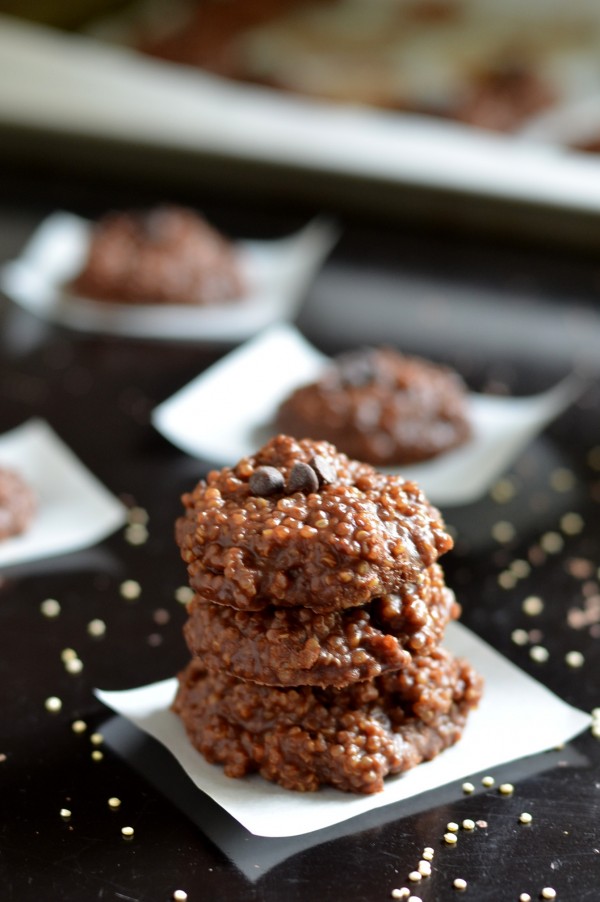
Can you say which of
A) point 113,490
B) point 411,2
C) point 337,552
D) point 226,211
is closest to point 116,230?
point 226,211

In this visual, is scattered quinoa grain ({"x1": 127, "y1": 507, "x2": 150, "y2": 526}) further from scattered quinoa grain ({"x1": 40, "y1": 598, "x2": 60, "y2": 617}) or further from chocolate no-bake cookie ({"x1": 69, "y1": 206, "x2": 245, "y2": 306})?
chocolate no-bake cookie ({"x1": 69, "y1": 206, "x2": 245, "y2": 306})

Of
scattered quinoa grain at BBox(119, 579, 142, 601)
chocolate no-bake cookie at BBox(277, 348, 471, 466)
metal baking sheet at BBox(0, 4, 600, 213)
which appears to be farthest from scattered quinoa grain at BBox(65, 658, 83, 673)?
metal baking sheet at BBox(0, 4, 600, 213)

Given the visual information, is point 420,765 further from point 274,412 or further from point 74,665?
point 274,412

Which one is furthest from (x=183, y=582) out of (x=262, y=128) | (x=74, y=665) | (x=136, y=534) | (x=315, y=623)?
(x=262, y=128)

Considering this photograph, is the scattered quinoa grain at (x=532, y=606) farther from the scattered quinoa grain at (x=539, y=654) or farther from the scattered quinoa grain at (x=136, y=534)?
the scattered quinoa grain at (x=136, y=534)

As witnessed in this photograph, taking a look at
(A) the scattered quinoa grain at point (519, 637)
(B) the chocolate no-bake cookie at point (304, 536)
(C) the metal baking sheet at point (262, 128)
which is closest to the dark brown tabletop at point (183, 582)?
(A) the scattered quinoa grain at point (519, 637)
